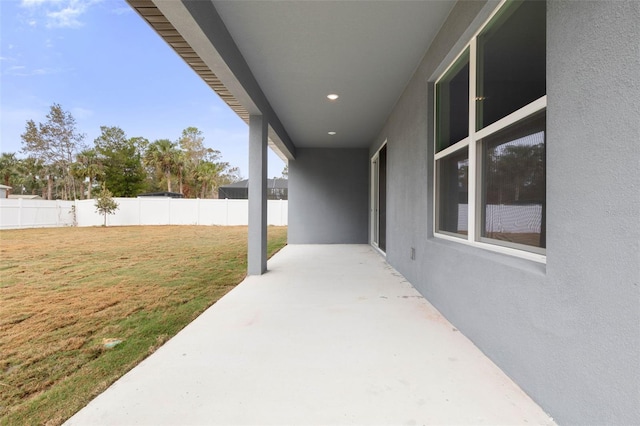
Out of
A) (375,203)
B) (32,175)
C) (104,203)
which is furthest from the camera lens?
(32,175)

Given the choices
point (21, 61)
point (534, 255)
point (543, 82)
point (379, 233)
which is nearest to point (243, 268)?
point (379, 233)

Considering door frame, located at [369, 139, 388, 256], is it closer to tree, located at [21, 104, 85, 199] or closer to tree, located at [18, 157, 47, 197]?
tree, located at [21, 104, 85, 199]

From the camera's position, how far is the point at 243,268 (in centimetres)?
515

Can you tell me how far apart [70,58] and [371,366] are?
34.3m

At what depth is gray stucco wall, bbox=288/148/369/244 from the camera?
8.36 meters

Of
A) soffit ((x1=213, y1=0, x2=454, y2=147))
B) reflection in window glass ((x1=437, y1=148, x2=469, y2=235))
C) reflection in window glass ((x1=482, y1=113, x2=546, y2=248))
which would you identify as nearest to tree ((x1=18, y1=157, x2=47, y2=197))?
soffit ((x1=213, y1=0, x2=454, y2=147))

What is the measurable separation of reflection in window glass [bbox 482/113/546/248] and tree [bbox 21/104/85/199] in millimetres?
27213

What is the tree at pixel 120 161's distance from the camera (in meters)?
23.2

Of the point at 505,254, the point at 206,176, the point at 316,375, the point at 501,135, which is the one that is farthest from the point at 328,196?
the point at 206,176

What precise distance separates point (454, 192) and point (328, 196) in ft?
18.7

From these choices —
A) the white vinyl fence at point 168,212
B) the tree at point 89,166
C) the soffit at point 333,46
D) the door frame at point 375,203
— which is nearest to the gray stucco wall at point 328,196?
the door frame at point 375,203

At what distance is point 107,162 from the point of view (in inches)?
914

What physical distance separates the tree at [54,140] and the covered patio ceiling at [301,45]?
80.2ft

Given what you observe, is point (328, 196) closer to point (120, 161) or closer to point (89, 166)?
point (89, 166)
